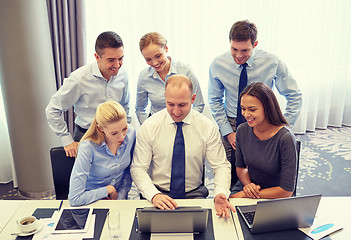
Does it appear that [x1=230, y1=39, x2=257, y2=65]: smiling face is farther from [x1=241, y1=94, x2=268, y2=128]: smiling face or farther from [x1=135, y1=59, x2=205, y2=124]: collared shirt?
[x1=241, y1=94, x2=268, y2=128]: smiling face

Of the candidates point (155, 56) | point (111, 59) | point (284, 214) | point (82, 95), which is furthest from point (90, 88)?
point (284, 214)

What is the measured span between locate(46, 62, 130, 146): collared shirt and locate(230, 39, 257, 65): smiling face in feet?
2.85

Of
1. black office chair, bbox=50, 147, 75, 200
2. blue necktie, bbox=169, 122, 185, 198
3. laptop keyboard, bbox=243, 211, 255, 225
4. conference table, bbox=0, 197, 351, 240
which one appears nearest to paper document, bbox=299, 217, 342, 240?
conference table, bbox=0, 197, 351, 240

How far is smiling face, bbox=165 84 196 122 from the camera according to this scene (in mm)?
1950

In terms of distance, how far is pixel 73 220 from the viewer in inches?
63.7

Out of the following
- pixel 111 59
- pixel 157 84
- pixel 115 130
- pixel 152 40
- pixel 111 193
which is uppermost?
pixel 152 40

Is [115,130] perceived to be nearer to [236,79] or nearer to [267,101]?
[267,101]

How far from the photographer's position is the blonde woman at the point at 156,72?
233 centimetres

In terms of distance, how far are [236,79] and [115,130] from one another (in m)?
1.12

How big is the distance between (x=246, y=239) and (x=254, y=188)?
437 mm

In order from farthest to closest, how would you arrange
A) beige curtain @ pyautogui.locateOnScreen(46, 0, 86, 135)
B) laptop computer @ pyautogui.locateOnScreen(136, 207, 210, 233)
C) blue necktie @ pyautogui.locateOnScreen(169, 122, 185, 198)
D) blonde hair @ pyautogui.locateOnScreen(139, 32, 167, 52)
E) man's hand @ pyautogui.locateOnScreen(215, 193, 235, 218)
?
beige curtain @ pyautogui.locateOnScreen(46, 0, 86, 135)
blonde hair @ pyautogui.locateOnScreen(139, 32, 167, 52)
blue necktie @ pyautogui.locateOnScreen(169, 122, 185, 198)
man's hand @ pyautogui.locateOnScreen(215, 193, 235, 218)
laptop computer @ pyautogui.locateOnScreen(136, 207, 210, 233)

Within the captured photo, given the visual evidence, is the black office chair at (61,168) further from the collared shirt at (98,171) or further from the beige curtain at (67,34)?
the beige curtain at (67,34)

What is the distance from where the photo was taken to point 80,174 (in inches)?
73.4

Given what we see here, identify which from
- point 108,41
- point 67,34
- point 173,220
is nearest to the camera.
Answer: point 173,220
